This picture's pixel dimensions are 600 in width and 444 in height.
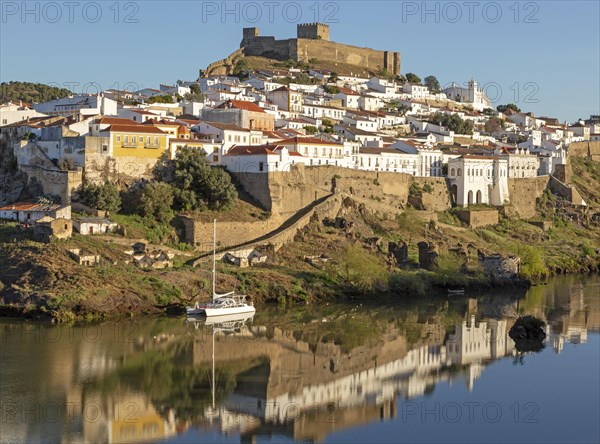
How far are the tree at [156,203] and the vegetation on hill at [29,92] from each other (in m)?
24.5

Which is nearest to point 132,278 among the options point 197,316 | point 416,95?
point 197,316

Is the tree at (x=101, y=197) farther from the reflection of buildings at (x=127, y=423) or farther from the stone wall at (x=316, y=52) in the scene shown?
the stone wall at (x=316, y=52)

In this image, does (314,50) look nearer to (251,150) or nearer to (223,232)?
(251,150)

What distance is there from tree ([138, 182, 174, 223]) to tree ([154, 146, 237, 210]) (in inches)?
29.5

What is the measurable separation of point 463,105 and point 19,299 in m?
49.5

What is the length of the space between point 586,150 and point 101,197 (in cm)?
3483

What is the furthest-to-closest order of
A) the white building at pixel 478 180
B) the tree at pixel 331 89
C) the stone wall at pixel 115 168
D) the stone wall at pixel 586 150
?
the tree at pixel 331 89 < the stone wall at pixel 586 150 < the white building at pixel 478 180 < the stone wall at pixel 115 168

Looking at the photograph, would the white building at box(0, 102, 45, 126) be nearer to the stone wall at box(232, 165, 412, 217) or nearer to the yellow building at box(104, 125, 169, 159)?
the yellow building at box(104, 125, 169, 159)

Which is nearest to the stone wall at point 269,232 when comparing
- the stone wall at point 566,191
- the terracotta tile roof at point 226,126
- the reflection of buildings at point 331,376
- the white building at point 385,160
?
the terracotta tile roof at point 226,126

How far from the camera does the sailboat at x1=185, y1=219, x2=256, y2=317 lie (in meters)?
29.0

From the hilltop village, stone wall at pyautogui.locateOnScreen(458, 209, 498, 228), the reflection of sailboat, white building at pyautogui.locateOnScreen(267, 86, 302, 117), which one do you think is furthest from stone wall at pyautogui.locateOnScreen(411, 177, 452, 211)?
the reflection of sailboat

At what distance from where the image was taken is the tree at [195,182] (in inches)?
1378

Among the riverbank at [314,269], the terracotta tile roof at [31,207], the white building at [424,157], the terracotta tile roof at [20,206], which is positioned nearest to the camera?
the riverbank at [314,269]

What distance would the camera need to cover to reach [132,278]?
29.7m
